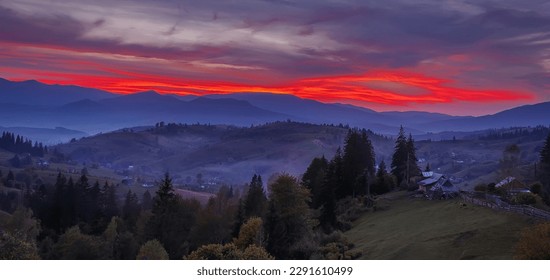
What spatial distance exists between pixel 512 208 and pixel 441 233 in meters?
8.58

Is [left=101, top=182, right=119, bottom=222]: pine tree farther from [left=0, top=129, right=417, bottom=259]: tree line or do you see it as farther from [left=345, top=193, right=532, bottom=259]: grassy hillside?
[left=345, top=193, right=532, bottom=259]: grassy hillside

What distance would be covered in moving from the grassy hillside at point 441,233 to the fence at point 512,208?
0.89 metres

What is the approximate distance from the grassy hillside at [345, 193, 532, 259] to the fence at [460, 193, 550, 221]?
0.89 meters

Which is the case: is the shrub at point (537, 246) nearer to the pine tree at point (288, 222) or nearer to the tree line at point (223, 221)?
the tree line at point (223, 221)

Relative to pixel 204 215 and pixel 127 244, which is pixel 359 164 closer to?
pixel 204 215

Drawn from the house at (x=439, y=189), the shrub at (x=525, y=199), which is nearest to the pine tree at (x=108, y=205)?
the house at (x=439, y=189)

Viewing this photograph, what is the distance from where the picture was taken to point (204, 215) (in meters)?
66.6

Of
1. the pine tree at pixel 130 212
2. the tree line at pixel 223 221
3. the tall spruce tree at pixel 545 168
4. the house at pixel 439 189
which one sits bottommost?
the pine tree at pixel 130 212

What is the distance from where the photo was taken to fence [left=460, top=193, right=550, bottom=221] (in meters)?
37.6

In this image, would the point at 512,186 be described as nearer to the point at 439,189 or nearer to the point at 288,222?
the point at 439,189

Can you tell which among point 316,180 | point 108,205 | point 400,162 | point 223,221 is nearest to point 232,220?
point 223,221

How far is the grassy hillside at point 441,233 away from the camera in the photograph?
105 feet
